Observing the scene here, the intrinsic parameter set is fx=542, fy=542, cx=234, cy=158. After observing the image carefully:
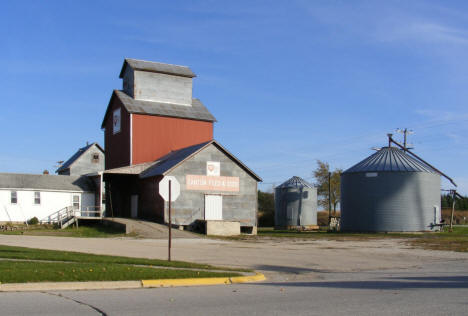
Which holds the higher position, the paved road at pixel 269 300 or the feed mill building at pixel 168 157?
the feed mill building at pixel 168 157

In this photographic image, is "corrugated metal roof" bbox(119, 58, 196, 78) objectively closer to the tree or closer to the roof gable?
the roof gable

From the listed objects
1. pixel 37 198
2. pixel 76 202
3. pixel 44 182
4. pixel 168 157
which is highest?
pixel 168 157

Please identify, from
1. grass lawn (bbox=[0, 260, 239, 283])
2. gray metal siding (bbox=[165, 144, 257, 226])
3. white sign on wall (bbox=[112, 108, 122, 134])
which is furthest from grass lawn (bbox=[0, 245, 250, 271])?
white sign on wall (bbox=[112, 108, 122, 134])

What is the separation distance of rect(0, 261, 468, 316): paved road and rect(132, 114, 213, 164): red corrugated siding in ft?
108

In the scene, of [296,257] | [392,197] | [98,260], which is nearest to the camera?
[98,260]

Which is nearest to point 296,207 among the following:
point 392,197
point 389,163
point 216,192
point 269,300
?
point 389,163

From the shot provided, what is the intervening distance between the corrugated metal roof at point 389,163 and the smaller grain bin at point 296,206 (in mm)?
13584

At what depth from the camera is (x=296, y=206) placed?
A: 60.7m

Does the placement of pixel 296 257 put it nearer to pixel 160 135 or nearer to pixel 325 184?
pixel 160 135

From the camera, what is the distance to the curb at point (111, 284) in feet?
37.9

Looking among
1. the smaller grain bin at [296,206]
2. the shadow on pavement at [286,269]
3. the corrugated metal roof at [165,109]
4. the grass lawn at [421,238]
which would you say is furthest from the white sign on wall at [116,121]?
the shadow on pavement at [286,269]

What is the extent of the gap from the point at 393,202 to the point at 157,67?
23605 millimetres

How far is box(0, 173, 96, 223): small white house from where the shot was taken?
4519cm

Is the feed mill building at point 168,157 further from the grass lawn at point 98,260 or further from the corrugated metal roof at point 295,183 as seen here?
the grass lawn at point 98,260
